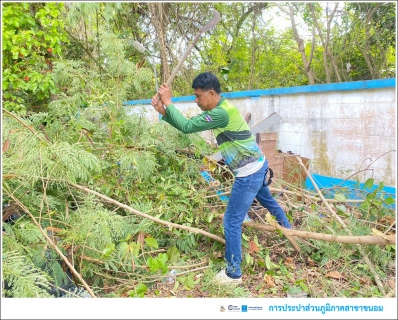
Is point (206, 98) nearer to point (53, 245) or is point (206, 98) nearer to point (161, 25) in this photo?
point (53, 245)

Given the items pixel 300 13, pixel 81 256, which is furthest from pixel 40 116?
pixel 300 13

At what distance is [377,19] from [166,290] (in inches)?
291

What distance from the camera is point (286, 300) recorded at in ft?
6.37

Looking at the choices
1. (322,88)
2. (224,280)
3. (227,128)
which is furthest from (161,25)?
(224,280)

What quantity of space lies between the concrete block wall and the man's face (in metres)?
1.28

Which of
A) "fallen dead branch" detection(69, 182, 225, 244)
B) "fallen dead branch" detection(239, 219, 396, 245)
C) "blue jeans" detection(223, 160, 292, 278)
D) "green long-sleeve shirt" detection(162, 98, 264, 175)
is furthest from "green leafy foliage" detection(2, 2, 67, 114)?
"fallen dead branch" detection(239, 219, 396, 245)

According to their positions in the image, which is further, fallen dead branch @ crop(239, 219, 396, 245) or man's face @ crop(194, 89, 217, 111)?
man's face @ crop(194, 89, 217, 111)

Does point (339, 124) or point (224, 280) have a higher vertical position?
point (339, 124)

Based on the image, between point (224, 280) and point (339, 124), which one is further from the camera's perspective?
point (339, 124)

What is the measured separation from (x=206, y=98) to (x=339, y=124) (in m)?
2.79

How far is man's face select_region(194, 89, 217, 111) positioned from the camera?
257cm

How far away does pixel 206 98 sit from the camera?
2.59m

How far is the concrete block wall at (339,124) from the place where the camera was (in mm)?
4000

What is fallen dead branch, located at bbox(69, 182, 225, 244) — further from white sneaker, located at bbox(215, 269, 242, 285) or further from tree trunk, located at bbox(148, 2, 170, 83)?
tree trunk, located at bbox(148, 2, 170, 83)
